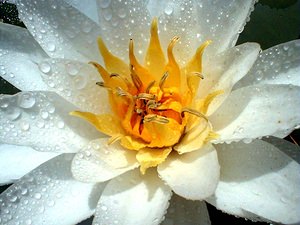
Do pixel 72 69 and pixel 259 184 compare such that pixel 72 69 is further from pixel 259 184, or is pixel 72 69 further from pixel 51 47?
pixel 259 184

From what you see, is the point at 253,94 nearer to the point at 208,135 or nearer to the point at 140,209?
the point at 208,135

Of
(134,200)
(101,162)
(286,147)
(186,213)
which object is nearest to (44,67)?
(101,162)

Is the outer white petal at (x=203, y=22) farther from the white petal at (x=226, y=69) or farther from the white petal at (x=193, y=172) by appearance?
the white petal at (x=193, y=172)

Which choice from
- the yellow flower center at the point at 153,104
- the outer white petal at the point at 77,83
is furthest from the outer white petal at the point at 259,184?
the outer white petal at the point at 77,83

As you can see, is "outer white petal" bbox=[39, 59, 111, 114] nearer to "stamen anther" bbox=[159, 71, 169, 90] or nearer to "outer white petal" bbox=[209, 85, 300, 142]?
"stamen anther" bbox=[159, 71, 169, 90]

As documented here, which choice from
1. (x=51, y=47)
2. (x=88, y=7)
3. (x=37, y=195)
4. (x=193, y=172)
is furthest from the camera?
(x=88, y=7)
